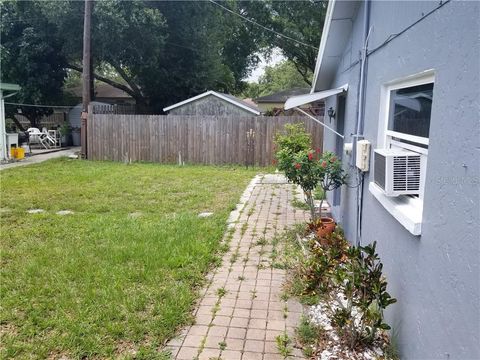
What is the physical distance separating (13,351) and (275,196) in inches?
241

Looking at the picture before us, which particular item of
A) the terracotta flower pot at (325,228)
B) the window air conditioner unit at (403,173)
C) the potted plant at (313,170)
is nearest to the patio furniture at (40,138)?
the potted plant at (313,170)

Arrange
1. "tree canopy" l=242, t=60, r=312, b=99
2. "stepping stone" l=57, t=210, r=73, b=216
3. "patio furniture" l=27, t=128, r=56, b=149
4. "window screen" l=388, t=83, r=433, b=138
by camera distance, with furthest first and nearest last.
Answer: "tree canopy" l=242, t=60, r=312, b=99, "patio furniture" l=27, t=128, r=56, b=149, "stepping stone" l=57, t=210, r=73, b=216, "window screen" l=388, t=83, r=433, b=138

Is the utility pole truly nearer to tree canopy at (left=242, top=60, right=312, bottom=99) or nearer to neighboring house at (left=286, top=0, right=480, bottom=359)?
neighboring house at (left=286, top=0, right=480, bottom=359)

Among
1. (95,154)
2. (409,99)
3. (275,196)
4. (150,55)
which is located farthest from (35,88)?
(409,99)

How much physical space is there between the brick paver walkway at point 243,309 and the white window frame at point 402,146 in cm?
126

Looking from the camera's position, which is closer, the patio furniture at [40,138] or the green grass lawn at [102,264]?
the green grass lawn at [102,264]

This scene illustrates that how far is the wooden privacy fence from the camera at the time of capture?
13406mm

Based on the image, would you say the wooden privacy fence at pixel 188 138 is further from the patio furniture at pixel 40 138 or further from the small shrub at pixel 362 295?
the small shrub at pixel 362 295

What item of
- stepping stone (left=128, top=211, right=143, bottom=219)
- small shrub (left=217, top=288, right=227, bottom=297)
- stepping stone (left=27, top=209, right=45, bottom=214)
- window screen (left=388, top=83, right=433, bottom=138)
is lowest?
small shrub (left=217, top=288, right=227, bottom=297)

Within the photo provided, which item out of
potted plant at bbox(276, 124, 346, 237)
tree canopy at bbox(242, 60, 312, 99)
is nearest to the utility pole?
potted plant at bbox(276, 124, 346, 237)

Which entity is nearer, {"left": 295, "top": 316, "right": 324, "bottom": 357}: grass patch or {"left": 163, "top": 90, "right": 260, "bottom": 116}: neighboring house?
{"left": 295, "top": 316, "right": 324, "bottom": 357}: grass patch

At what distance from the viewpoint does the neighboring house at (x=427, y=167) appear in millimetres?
1745

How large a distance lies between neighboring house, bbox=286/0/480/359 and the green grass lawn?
1830 millimetres

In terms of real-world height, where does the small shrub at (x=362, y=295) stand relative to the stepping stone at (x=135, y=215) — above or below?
above
